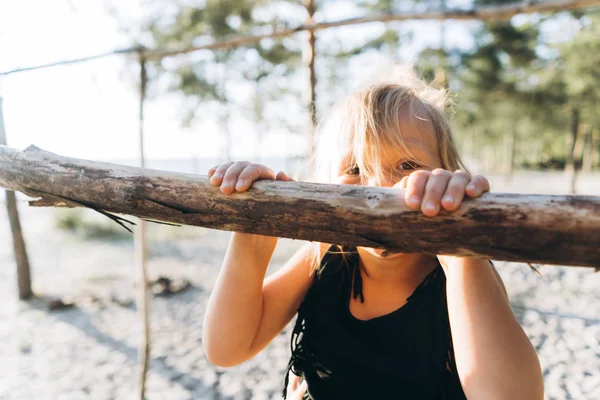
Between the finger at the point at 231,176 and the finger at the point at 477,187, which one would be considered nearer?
the finger at the point at 477,187

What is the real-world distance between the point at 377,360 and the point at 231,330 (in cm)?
49

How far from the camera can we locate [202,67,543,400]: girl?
1.00 m

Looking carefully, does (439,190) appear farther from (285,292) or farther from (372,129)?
(285,292)

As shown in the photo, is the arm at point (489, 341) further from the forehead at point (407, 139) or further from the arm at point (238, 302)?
the arm at point (238, 302)

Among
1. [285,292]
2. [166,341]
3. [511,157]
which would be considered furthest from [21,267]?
[511,157]

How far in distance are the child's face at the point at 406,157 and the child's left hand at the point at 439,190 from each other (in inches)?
17.5

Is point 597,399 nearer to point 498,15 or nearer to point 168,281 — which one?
point 498,15

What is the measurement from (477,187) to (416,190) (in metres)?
0.11

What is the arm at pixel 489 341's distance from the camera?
979 mm

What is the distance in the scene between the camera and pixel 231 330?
132cm

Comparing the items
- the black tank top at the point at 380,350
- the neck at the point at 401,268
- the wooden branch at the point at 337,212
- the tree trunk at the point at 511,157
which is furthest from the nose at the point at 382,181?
the tree trunk at the point at 511,157

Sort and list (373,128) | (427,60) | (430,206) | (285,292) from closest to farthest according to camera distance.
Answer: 1. (430,206)
2. (373,128)
3. (285,292)
4. (427,60)

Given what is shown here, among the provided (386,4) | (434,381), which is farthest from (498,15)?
(386,4)

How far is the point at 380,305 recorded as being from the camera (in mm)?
1372
